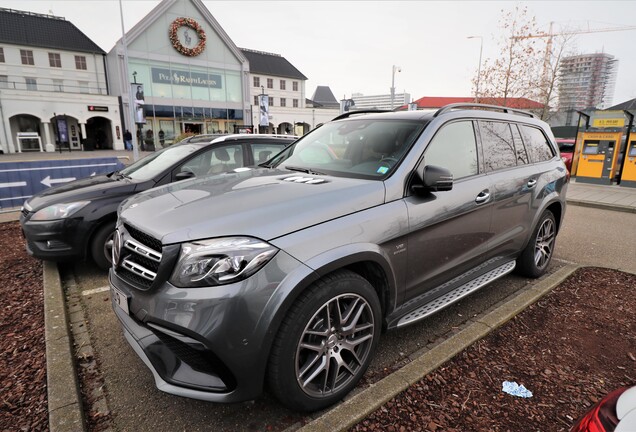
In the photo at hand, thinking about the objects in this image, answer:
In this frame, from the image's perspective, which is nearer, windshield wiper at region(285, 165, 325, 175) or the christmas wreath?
windshield wiper at region(285, 165, 325, 175)

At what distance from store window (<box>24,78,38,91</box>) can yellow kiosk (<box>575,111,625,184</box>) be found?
46.8 meters

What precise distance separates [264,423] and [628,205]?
34.1 ft

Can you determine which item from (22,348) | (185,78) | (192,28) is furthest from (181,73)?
(22,348)

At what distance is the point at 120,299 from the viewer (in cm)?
227

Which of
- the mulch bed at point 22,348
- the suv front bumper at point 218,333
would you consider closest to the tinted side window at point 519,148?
the suv front bumper at point 218,333


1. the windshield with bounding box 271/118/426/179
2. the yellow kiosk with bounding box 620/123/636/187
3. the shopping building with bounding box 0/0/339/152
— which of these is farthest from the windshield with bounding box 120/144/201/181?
the shopping building with bounding box 0/0/339/152

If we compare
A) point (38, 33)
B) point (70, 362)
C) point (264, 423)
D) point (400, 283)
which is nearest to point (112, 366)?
point (70, 362)

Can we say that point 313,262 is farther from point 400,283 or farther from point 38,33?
point 38,33

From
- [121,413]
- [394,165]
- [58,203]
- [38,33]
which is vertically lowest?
[121,413]

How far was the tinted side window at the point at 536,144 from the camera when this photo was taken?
13.3ft

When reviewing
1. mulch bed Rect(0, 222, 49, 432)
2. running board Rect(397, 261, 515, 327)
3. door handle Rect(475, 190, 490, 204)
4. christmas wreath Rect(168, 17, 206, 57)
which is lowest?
mulch bed Rect(0, 222, 49, 432)

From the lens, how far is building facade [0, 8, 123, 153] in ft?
108

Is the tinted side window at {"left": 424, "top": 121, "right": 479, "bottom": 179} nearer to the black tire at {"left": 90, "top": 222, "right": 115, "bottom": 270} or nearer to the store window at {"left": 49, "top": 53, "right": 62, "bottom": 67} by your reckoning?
the black tire at {"left": 90, "top": 222, "right": 115, "bottom": 270}

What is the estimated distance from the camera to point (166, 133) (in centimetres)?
3850
